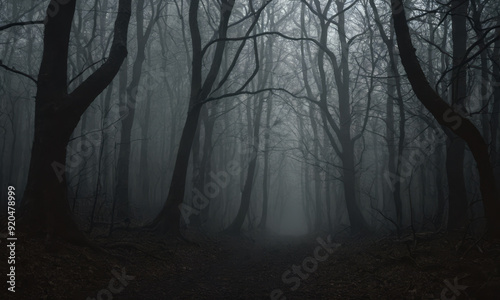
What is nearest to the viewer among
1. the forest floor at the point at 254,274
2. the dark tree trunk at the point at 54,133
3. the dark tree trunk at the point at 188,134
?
the forest floor at the point at 254,274

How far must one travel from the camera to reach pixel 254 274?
27.3ft

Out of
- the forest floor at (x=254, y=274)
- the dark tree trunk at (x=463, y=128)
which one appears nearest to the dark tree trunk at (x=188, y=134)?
the forest floor at (x=254, y=274)

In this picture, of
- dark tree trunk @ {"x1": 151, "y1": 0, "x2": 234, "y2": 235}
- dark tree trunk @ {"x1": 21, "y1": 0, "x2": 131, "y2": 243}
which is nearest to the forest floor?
dark tree trunk @ {"x1": 21, "y1": 0, "x2": 131, "y2": 243}

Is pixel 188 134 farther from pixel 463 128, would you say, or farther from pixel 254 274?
pixel 463 128

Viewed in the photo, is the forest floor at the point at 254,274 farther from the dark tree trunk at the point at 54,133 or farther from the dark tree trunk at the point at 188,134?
the dark tree trunk at the point at 188,134

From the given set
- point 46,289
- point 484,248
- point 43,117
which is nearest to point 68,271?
point 46,289

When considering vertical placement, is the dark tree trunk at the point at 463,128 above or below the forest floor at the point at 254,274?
above

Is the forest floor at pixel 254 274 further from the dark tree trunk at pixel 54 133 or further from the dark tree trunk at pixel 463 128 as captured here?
the dark tree trunk at pixel 463 128

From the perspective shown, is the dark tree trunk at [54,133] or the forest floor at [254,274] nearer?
the forest floor at [254,274]

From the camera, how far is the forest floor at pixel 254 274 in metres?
5.24

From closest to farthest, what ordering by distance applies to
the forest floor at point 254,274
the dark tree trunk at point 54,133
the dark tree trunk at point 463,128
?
the forest floor at point 254,274 → the dark tree trunk at point 463,128 → the dark tree trunk at point 54,133

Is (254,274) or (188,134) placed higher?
(188,134)

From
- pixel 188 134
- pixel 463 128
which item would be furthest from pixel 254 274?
pixel 463 128

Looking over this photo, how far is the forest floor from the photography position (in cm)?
524
